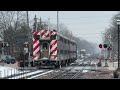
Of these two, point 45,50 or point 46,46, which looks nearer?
point 45,50

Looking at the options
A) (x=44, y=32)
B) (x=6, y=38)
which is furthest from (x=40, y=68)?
(x=6, y=38)

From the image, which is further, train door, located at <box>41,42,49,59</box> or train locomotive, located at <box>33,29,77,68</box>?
train door, located at <box>41,42,49,59</box>

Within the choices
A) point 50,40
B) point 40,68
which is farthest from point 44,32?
point 40,68

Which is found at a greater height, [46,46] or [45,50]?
[46,46]

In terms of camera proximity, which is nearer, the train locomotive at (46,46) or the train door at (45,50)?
the train locomotive at (46,46)

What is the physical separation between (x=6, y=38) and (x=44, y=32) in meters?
42.5
